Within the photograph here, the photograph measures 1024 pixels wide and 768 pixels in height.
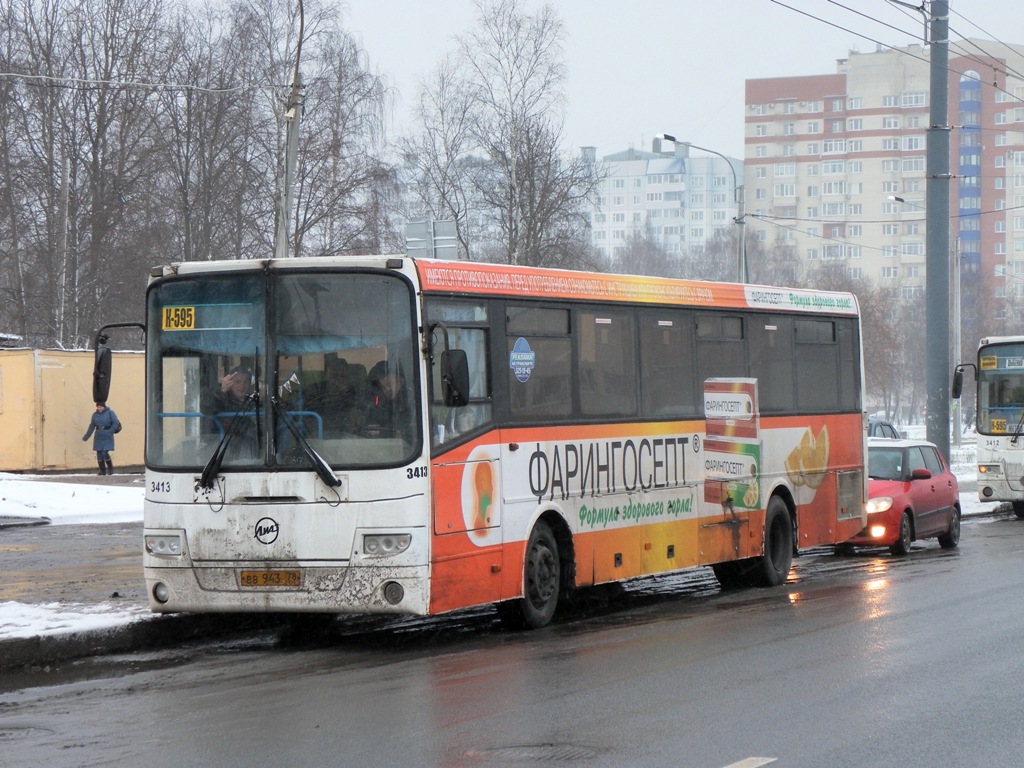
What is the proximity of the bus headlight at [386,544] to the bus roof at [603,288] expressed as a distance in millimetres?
1763

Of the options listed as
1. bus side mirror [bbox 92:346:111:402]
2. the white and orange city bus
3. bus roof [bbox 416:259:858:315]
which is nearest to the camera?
the white and orange city bus

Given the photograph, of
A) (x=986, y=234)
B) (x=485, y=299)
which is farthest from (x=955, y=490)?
(x=986, y=234)

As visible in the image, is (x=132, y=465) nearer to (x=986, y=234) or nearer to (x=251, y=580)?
(x=251, y=580)

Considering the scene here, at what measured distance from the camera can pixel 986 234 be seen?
147250 mm

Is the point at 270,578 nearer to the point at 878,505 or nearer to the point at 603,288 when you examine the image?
the point at 603,288

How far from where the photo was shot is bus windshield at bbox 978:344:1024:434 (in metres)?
26.6

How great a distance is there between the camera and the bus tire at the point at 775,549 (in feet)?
51.0

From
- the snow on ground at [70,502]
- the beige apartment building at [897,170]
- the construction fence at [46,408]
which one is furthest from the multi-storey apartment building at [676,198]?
the snow on ground at [70,502]

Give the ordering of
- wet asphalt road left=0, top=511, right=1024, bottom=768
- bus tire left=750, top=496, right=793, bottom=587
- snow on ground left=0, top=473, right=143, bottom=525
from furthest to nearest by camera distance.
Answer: snow on ground left=0, top=473, right=143, bottom=525 < bus tire left=750, top=496, right=793, bottom=587 < wet asphalt road left=0, top=511, right=1024, bottom=768

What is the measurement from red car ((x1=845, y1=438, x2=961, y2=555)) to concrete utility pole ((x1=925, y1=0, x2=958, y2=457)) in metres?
5.08

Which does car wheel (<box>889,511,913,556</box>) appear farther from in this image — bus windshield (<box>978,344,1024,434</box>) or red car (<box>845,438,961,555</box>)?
bus windshield (<box>978,344,1024,434</box>)

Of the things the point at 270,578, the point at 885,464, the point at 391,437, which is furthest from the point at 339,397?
the point at 885,464

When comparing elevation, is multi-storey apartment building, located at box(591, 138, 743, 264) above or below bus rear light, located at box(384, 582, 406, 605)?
above

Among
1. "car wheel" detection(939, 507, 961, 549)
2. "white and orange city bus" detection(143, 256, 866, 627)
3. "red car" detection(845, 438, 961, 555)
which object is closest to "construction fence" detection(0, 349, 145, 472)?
"red car" detection(845, 438, 961, 555)
